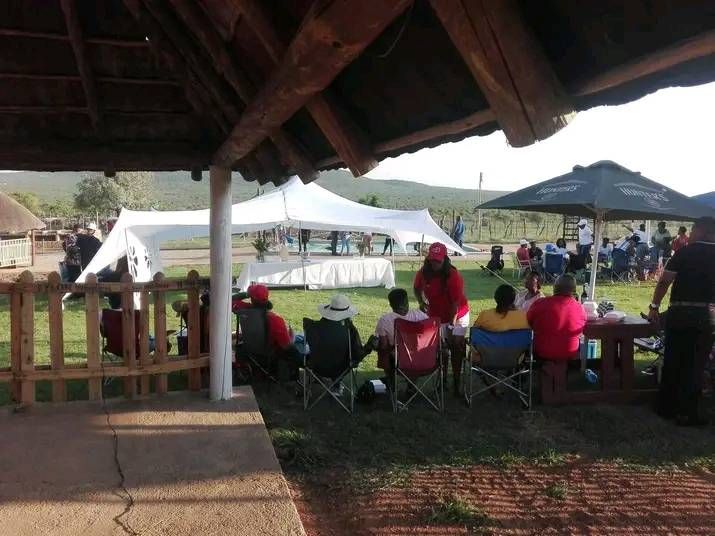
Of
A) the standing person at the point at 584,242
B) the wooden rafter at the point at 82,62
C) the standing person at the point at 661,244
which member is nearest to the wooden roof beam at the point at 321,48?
the wooden rafter at the point at 82,62

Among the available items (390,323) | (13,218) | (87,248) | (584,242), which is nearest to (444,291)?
(390,323)

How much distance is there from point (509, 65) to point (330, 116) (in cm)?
Result: 124

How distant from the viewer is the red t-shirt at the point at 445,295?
594 centimetres

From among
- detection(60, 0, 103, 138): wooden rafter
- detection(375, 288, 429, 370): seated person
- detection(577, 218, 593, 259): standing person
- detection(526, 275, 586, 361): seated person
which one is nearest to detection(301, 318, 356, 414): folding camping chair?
detection(375, 288, 429, 370): seated person

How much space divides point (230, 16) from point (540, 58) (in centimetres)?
144

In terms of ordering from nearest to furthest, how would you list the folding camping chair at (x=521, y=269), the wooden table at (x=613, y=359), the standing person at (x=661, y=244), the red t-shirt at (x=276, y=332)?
the wooden table at (x=613, y=359)
the red t-shirt at (x=276, y=332)
the folding camping chair at (x=521, y=269)
the standing person at (x=661, y=244)

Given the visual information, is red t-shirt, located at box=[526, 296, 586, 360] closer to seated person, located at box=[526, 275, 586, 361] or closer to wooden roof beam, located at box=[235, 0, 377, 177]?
seated person, located at box=[526, 275, 586, 361]

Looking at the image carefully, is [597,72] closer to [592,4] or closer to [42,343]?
[592,4]

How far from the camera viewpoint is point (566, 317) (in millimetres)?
5234

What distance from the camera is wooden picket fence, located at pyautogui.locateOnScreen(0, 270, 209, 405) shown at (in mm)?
4844

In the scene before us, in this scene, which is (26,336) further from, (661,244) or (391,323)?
(661,244)

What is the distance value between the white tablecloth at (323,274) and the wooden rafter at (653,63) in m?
11.6

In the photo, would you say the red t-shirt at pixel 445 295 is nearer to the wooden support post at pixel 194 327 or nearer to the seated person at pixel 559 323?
the seated person at pixel 559 323

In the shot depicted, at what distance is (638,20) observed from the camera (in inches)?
48.7
